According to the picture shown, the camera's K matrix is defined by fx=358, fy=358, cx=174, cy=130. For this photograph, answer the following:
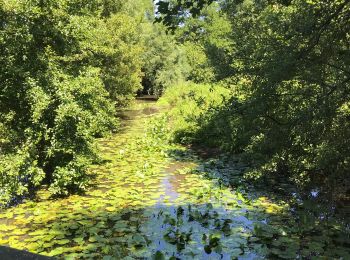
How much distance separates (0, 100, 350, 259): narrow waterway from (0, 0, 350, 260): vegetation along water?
0.03 m

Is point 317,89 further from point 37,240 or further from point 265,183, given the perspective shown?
point 37,240

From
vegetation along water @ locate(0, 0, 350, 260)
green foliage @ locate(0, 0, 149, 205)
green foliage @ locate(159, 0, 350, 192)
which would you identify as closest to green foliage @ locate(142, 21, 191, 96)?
vegetation along water @ locate(0, 0, 350, 260)

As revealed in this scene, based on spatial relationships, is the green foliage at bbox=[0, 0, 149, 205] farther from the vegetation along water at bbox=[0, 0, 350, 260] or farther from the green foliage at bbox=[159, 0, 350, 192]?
the green foliage at bbox=[159, 0, 350, 192]

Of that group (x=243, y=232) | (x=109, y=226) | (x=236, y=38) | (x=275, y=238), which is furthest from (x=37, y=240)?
(x=236, y=38)

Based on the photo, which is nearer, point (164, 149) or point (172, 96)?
point (164, 149)

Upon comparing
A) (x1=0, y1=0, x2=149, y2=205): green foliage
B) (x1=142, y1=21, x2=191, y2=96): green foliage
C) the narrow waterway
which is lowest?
the narrow waterway

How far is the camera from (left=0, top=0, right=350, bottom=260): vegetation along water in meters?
6.17

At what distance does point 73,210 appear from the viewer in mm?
8289

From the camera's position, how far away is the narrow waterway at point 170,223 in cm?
627

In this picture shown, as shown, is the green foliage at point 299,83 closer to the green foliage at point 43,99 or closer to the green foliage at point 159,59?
the green foliage at point 43,99

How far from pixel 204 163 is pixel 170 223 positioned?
19.3 feet

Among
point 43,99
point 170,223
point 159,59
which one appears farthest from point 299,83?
point 159,59

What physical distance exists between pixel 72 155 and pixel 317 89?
20.3 feet

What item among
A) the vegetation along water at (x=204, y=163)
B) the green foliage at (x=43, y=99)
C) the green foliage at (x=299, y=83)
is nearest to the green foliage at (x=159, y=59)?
the vegetation along water at (x=204, y=163)
